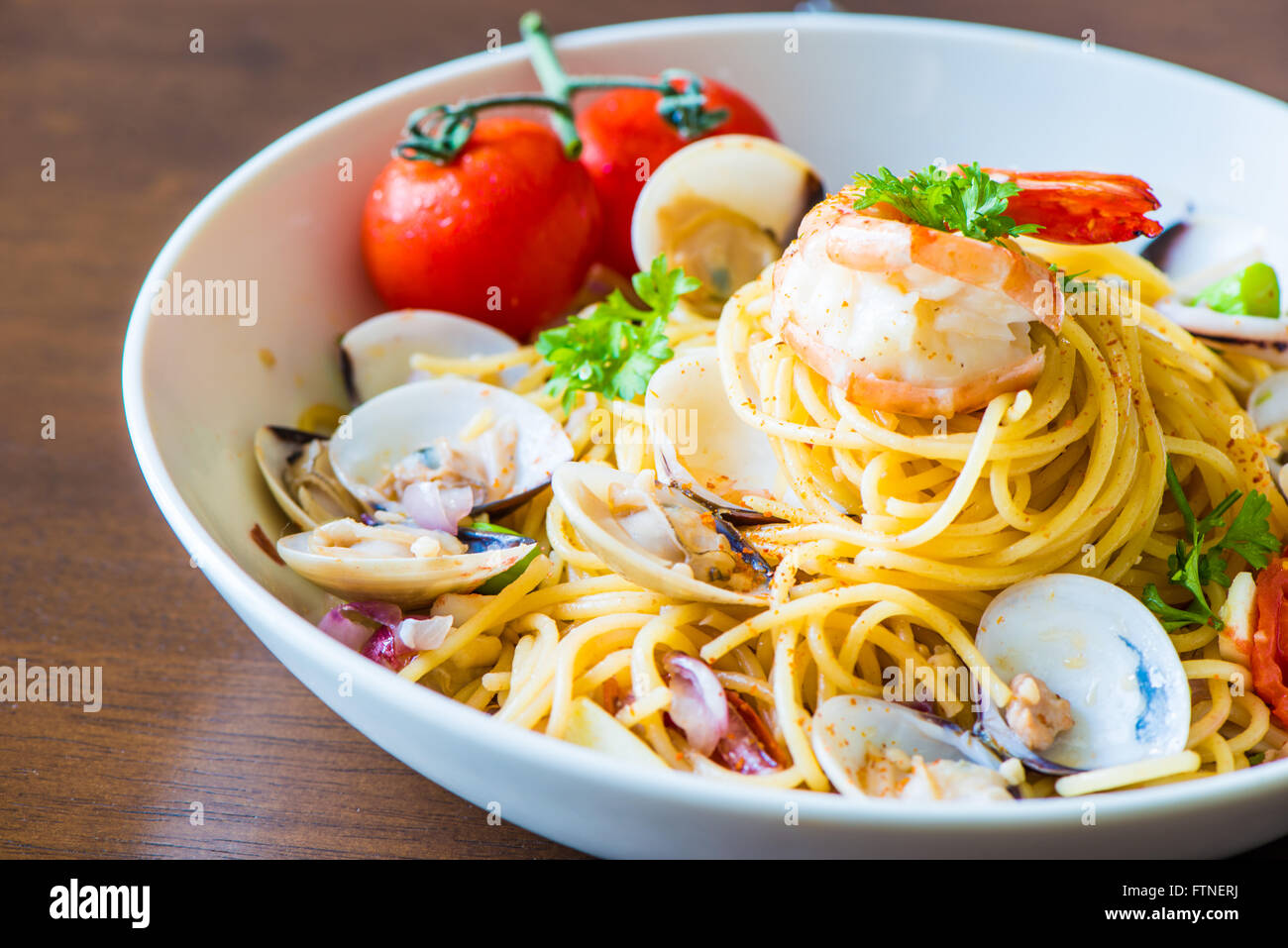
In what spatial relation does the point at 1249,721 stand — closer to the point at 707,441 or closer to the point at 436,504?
the point at 707,441

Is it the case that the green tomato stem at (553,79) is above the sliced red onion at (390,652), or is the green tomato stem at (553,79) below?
above

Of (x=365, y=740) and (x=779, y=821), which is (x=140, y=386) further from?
(x=779, y=821)

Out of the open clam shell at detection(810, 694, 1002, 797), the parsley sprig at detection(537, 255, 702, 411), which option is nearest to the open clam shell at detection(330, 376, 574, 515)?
the parsley sprig at detection(537, 255, 702, 411)

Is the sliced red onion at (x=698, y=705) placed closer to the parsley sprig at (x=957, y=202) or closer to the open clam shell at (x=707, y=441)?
the open clam shell at (x=707, y=441)

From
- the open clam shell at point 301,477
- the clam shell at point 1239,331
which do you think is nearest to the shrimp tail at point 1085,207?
the clam shell at point 1239,331

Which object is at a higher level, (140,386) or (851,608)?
(140,386)

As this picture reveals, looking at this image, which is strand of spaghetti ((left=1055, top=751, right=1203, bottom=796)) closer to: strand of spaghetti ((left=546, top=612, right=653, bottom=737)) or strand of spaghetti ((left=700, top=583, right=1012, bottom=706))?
strand of spaghetti ((left=700, top=583, right=1012, bottom=706))
